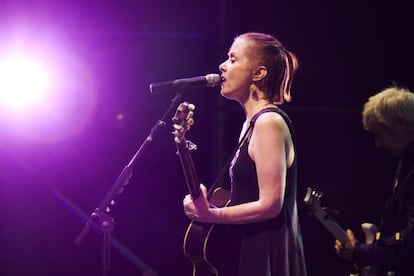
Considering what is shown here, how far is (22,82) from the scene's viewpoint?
421cm

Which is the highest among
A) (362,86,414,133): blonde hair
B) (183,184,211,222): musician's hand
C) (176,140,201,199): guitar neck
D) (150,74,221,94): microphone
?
(150,74,221,94): microphone

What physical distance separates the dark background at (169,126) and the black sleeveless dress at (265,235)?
1826 millimetres

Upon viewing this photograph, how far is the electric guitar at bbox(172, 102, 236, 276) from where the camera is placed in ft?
7.80

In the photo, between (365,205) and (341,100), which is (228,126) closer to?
(341,100)

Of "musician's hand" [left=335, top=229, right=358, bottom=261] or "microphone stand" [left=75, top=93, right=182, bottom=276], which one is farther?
"musician's hand" [left=335, top=229, right=358, bottom=261]

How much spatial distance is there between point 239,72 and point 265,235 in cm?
63

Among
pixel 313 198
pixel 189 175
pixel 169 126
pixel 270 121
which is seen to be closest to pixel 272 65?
pixel 270 121

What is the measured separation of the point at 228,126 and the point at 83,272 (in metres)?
1.40

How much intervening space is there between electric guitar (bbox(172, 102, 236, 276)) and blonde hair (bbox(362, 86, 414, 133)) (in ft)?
2.49

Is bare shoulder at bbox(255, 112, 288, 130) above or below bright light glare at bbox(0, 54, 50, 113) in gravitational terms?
below

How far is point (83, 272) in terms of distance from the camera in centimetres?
442

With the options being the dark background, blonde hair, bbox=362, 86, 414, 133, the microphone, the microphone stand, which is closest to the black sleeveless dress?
the microphone

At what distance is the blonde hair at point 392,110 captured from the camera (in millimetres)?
2809

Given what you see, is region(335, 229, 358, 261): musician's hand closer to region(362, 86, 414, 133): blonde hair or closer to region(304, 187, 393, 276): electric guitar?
region(304, 187, 393, 276): electric guitar
